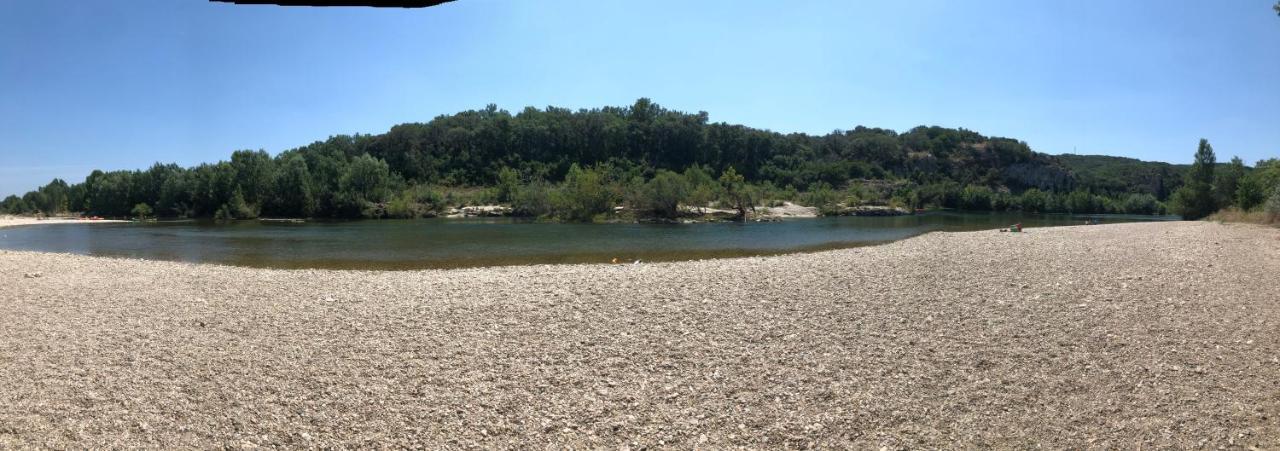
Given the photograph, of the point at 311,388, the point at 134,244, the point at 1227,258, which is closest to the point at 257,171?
the point at 134,244

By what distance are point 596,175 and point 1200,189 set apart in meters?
61.6

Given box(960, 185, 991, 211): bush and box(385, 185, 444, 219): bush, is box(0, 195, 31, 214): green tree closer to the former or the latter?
box(385, 185, 444, 219): bush

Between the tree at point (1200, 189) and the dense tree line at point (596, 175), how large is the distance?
43510 mm

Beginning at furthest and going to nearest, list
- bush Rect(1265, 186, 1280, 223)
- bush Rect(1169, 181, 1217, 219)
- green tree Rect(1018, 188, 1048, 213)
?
green tree Rect(1018, 188, 1048, 213)
bush Rect(1169, 181, 1217, 219)
bush Rect(1265, 186, 1280, 223)

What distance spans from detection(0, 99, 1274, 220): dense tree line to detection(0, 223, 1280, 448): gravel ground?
180 feet

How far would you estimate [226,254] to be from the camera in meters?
29.1

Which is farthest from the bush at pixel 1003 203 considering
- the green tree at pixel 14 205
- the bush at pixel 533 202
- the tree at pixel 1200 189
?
the green tree at pixel 14 205

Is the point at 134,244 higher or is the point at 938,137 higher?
the point at 938,137

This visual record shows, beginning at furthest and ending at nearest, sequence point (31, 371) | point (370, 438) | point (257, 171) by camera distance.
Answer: point (257, 171), point (31, 371), point (370, 438)

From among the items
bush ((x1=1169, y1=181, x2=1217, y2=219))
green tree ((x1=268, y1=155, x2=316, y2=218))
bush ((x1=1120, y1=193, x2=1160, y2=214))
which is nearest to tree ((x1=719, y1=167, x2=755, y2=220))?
bush ((x1=1169, y1=181, x2=1217, y2=219))

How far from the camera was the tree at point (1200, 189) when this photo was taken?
58500 mm

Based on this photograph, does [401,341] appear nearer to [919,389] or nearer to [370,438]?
[370,438]

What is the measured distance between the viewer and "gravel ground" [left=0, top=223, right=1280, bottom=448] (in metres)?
6.64

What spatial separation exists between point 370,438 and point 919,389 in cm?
650
